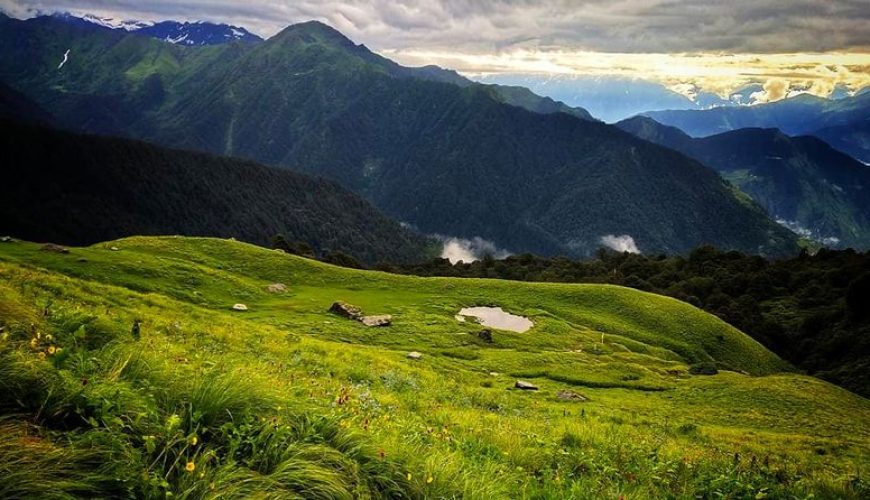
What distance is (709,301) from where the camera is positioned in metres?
124

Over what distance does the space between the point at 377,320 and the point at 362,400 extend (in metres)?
37.4

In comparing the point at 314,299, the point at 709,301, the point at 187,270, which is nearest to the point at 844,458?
the point at 314,299

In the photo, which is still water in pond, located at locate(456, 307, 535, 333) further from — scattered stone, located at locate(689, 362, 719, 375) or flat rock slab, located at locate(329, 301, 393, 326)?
scattered stone, located at locate(689, 362, 719, 375)

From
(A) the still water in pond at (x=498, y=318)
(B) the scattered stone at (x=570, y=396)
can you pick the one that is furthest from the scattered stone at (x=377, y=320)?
(B) the scattered stone at (x=570, y=396)

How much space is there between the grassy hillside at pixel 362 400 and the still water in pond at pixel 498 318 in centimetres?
209

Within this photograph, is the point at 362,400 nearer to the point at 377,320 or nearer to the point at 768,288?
the point at 377,320

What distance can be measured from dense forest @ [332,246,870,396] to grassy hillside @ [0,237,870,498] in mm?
50191

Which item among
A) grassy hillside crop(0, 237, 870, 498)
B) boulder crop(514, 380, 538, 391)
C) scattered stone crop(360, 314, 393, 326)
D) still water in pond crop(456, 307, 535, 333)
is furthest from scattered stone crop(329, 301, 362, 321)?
boulder crop(514, 380, 538, 391)

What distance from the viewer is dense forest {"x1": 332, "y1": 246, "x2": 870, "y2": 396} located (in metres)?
108

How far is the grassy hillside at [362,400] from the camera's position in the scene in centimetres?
593

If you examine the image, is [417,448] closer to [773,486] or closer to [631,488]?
[631,488]

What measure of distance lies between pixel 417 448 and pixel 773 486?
753 centimetres

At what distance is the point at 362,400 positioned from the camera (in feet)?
45.9

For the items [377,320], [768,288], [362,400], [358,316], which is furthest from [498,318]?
[768,288]
